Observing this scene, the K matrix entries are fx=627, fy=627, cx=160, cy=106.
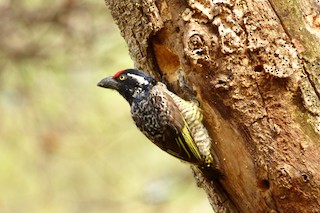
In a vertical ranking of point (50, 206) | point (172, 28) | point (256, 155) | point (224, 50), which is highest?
point (50, 206)

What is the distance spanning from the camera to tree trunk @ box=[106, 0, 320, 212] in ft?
11.5

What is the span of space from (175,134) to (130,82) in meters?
0.48

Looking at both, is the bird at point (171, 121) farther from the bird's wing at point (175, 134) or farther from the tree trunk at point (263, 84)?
the tree trunk at point (263, 84)

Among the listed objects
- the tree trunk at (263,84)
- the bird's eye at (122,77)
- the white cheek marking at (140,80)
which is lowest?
the tree trunk at (263,84)

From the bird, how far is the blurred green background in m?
3.04

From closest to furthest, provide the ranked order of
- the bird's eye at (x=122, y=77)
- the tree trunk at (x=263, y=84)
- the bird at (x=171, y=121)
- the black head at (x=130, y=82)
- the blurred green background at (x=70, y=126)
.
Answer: the tree trunk at (x=263, y=84), the bird at (x=171, y=121), the black head at (x=130, y=82), the bird's eye at (x=122, y=77), the blurred green background at (x=70, y=126)

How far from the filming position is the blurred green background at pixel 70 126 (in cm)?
700

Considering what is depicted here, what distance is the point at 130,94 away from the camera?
4.23 metres

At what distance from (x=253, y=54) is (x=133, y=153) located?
5.07 meters

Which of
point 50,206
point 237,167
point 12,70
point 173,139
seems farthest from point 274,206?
point 50,206

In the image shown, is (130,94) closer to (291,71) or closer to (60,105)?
(291,71)

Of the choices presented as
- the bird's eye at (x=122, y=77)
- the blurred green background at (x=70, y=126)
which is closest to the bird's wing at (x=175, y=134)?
the bird's eye at (x=122, y=77)

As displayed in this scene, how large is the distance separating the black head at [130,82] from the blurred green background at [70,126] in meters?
Result: 2.84

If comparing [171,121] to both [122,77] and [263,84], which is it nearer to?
[122,77]
